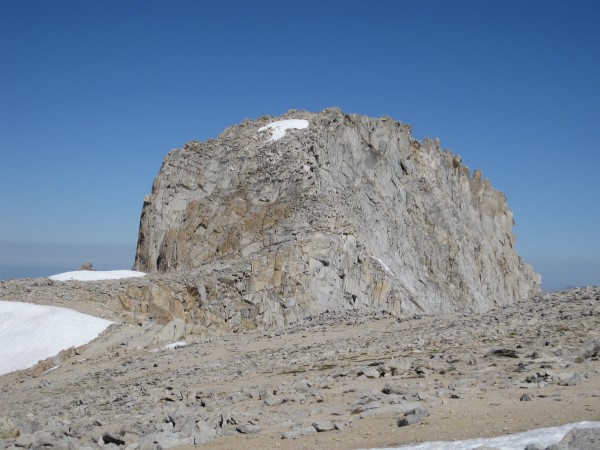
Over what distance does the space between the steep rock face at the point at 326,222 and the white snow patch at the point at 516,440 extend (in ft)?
135

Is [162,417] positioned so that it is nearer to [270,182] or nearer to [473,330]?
[473,330]

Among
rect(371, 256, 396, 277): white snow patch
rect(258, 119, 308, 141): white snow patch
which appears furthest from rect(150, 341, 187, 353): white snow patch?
rect(258, 119, 308, 141): white snow patch

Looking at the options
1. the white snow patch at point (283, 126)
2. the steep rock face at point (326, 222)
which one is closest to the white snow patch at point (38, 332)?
the steep rock face at point (326, 222)

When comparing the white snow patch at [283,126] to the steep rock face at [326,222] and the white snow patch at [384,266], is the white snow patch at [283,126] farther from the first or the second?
the white snow patch at [384,266]

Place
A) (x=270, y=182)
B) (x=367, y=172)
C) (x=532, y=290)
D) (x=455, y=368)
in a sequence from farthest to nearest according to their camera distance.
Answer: (x=532, y=290)
(x=367, y=172)
(x=270, y=182)
(x=455, y=368)

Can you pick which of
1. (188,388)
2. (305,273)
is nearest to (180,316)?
(305,273)

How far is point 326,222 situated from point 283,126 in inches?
840

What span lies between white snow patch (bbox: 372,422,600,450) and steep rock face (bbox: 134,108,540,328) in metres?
41.0

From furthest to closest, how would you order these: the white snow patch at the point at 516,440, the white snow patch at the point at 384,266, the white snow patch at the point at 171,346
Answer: the white snow patch at the point at 384,266
the white snow patch at the point at 171,346
the white snow patch at the point at 516,440

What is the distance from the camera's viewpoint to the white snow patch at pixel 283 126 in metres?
74.7

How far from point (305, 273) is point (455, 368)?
36941mm

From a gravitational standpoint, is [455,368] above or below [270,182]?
below

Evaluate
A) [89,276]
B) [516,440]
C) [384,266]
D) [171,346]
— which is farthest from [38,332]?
[384,266]

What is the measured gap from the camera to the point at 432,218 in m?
82.8
